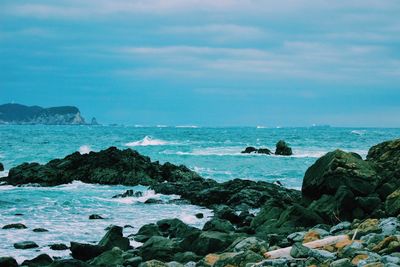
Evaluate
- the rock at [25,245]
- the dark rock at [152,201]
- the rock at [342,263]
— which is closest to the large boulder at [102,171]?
A: the dark rock at [152,201]

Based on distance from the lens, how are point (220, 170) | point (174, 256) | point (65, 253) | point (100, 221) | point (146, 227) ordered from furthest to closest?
point (220, 170), point (100, 221), point (146, 227), point (65, 253), point (174, 256)

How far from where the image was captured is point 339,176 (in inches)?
683

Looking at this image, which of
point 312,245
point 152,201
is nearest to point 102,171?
point 152,201

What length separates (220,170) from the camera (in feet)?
139

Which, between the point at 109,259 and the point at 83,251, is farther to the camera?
the point at 83,251

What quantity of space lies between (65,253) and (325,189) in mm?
7934

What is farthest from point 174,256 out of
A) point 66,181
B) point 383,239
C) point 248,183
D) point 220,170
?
point 220,170

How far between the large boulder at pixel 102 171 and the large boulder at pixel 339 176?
14.1 m

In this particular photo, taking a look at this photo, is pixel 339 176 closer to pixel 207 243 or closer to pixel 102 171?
pixel 207 243

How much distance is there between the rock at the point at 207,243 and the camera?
1299 centimetres

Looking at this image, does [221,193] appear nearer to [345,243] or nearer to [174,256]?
[174,256]

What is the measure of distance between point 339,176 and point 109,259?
26.0 feet

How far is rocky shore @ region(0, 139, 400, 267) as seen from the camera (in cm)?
1033

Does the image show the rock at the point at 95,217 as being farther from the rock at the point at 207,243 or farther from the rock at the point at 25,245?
the rock at the point at 207,243
